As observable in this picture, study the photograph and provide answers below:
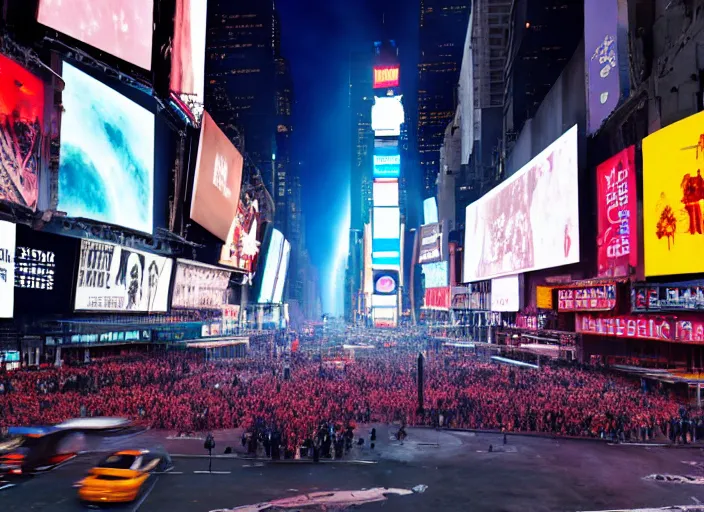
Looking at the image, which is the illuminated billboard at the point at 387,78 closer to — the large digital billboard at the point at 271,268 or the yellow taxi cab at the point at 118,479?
the large digital billboard at the point at 271,268

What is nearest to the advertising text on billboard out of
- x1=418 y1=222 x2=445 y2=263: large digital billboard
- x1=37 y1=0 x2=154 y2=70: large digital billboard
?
x1=37 y1=0 x2=154 y2=70: large digital billboard

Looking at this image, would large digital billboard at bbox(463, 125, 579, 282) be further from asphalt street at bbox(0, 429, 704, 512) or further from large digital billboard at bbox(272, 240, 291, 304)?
large digital billboard at bbox(272, 240, 291, 304)

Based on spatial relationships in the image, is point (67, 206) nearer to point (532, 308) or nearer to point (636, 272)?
point (636, 272)

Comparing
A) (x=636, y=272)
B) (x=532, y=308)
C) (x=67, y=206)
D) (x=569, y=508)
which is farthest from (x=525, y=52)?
(x=569, y=508)

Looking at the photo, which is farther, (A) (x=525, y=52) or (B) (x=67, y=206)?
(A) (x=525, y=52)

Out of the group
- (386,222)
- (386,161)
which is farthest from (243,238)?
(386,161)

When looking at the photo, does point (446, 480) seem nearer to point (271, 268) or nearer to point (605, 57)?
point (605, 57)
